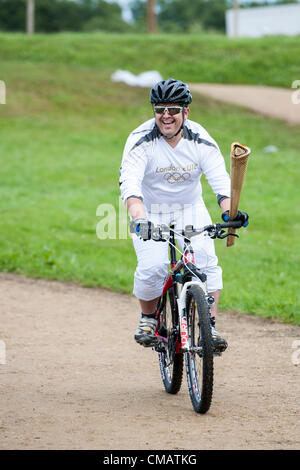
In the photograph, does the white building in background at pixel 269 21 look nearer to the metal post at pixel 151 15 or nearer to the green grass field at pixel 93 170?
the metal post at pixel 151 15

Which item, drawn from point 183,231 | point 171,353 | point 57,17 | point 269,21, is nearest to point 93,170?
point 171,353

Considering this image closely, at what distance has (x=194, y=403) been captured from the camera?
5504 millimetres

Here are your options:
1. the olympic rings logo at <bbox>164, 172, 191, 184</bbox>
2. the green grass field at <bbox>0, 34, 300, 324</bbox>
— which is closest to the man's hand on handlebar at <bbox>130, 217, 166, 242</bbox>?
the olympic rings logo at <bbox>164, 172, 191, 184</bbox>

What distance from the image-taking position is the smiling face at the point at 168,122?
5938 mm

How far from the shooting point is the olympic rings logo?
6074 mm

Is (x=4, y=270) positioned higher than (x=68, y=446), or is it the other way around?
(x=68, y=446)

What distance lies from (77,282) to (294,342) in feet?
12.2

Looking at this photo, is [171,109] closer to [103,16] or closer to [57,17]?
[57,17]

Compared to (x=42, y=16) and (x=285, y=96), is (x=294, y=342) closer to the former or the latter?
(x=285, y=96)

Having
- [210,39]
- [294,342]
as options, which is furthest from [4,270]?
[210,39]

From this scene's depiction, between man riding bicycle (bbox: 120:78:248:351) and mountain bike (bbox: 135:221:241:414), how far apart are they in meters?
0.13

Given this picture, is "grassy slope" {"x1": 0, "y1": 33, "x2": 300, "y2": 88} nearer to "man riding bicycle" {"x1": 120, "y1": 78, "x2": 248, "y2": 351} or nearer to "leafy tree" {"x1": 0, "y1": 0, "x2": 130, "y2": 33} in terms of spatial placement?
"man riding bicycle" {"x1": 120, "y1": 78, "x2": 248, "y2": 351}

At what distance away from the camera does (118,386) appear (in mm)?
6277

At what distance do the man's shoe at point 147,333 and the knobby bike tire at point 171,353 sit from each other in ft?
0.27
